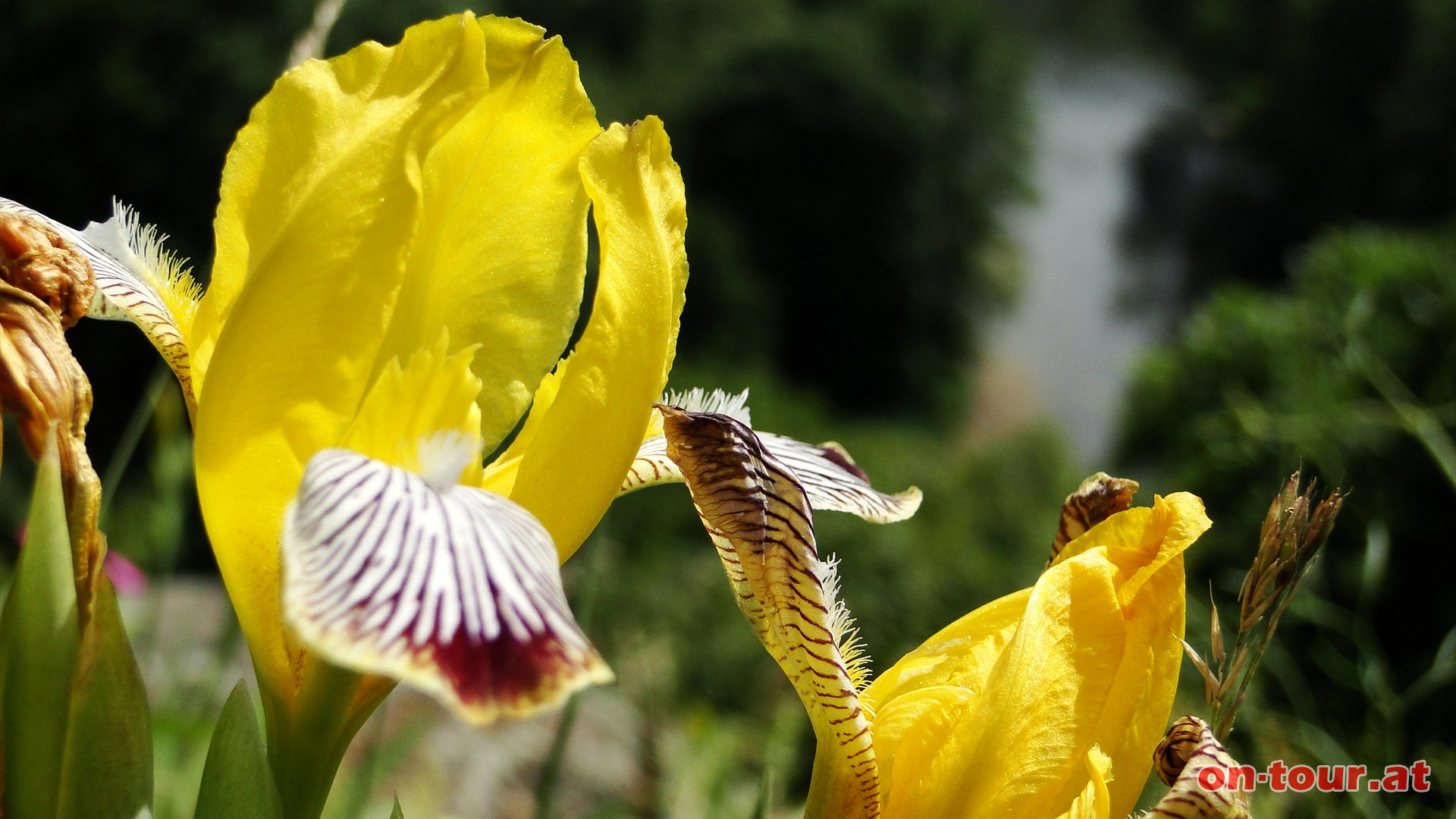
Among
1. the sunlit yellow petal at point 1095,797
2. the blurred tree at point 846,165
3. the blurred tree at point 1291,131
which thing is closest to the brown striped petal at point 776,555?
the sunlit yellow petal at point 1095,797

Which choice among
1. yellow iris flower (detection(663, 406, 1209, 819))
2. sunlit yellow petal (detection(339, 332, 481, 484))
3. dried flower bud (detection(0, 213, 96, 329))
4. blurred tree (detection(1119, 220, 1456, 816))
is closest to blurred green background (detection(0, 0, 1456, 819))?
blurred tree (detection(1119, 220, 1456, 816))

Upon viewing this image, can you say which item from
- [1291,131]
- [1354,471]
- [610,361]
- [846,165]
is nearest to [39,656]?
[610,361]

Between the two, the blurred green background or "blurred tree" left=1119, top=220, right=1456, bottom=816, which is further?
the blurred green background

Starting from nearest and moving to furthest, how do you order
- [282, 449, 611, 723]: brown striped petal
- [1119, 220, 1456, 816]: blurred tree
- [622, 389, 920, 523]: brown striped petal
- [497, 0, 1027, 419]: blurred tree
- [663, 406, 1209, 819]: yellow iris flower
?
[282, 449, 611, 723]: brown striped petal, [663, 406, 1209, 819]: yellow iris flower, [622, 389, 920, 523]: brown striped petal, [1119, 220, 1456, 816]: blurred tree, [497, 0, 1027, 419]: blurred tree

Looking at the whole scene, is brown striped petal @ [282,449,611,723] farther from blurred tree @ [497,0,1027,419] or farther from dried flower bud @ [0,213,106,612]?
blurred tree @ [497,0,1027,419]

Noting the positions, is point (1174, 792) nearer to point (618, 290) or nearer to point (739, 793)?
point (618, 290)

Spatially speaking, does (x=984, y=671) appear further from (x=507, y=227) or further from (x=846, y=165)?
(x=846, y=165)

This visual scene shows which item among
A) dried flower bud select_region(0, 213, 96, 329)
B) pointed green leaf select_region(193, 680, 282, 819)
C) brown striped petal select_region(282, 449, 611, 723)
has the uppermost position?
dried flower bud select_region(0, 213, 96, 329)
